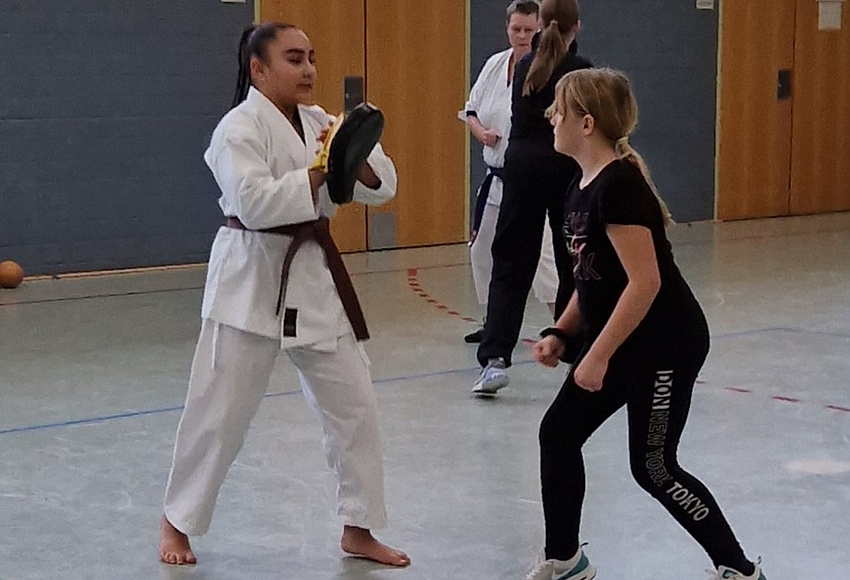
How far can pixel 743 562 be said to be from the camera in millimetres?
3000

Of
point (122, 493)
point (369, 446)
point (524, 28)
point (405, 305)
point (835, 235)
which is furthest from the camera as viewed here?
point (835, 235)

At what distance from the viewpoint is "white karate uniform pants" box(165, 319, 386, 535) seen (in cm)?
333

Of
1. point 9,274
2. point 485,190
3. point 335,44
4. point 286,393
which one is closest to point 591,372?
point 286,393

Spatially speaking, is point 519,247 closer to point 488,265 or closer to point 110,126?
point 488,265

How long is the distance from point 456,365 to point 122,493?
85.0 inches

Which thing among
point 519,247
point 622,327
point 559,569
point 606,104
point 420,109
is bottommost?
point 559,569

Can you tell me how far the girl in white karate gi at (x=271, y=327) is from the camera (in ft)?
10.8

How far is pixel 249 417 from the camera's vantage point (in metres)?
3.40

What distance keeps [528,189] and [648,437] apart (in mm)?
2315

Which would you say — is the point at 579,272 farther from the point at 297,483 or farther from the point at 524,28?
the point at 524,28

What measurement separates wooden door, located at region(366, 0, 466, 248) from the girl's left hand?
270 inches

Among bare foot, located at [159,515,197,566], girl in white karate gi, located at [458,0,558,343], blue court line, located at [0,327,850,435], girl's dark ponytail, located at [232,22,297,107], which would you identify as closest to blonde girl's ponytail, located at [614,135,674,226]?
girl's dark ponytail, located at [232,22,297,107]

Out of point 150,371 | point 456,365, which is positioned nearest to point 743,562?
point 456,365

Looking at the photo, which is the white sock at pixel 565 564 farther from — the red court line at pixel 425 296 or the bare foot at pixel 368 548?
the red court line at pixel 425 296
